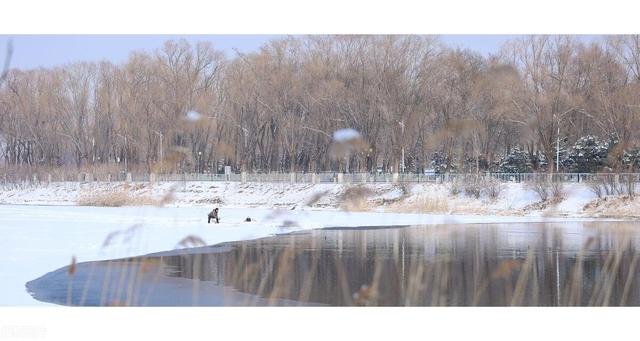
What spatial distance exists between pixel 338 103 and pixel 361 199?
28717 millimetres

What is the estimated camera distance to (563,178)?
45.1 m

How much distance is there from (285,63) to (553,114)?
21.3 m

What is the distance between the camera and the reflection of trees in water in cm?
1377

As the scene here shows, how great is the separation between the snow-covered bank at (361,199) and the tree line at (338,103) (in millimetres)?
3109

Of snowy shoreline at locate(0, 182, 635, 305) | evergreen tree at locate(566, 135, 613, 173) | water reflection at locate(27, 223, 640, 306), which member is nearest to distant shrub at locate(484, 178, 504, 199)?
snowy shoreline at locate(0, 182, 635, 305)

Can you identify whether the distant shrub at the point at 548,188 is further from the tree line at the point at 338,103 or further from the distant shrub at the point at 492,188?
the tree line at the point at 338,103

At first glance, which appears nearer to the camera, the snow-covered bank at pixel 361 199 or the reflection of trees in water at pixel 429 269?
the reflection of trees in water at pixel 429 269

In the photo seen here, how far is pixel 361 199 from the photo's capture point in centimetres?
3225

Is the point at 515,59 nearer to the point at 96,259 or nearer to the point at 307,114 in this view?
the point at 307,114

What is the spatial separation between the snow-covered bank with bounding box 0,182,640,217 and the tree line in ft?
10.2

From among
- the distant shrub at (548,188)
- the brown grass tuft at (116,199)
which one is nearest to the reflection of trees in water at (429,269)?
the distant shrub at (548,188)

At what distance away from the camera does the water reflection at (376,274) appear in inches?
535

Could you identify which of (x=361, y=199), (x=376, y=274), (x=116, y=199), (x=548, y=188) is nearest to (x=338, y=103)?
(x=116, y=199)
